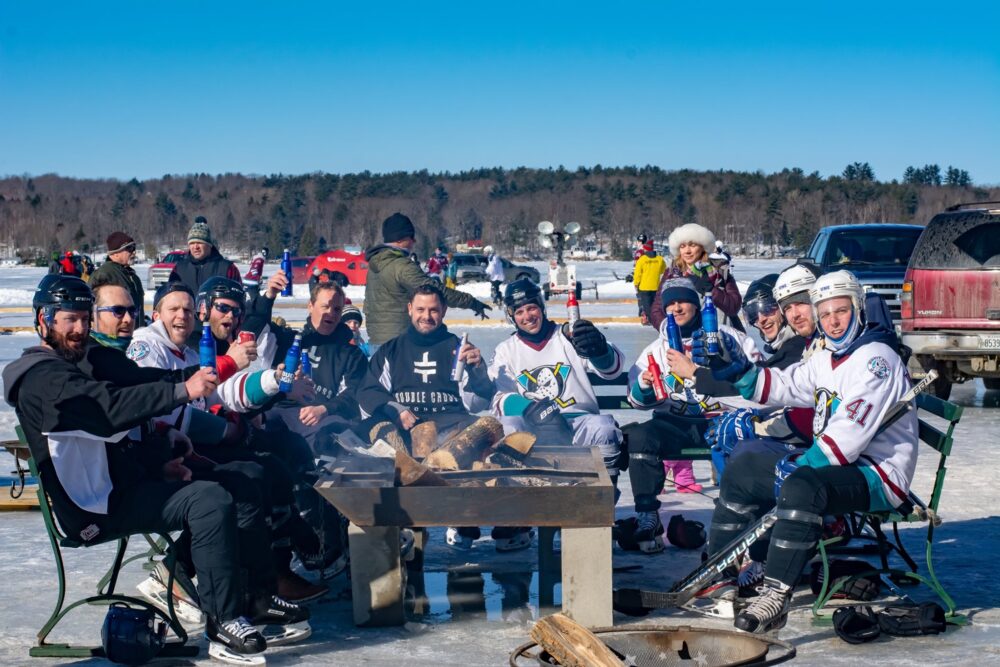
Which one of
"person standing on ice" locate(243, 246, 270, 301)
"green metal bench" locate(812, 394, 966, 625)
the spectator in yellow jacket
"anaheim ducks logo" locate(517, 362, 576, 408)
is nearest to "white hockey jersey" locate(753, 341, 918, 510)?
"green metal bench" locate(812, 394, 966, 625)

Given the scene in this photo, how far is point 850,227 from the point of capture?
14578 mm

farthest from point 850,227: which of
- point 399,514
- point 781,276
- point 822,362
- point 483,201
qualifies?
point 483,201

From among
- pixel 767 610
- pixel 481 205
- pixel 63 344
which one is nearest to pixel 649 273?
pixel 767 610

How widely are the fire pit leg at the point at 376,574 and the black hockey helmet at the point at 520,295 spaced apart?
1995 millimetres

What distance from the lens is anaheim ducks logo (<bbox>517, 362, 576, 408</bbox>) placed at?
6.37 metres

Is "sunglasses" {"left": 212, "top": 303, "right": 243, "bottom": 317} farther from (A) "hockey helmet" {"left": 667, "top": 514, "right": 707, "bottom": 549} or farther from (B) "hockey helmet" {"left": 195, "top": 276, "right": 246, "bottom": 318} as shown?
(A) "hockey helmet" {"left": 667, "top": 514, "right": 707, "bottom": 549}

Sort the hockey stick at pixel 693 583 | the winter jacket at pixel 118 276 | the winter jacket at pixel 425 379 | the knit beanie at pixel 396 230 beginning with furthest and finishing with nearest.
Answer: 1. the winter jacket at pixel 118 276
2. the knit beanie at pixel 396 230
3. the winter jacket at pixel 425 379
4. the hockey stick at pixel 693 583

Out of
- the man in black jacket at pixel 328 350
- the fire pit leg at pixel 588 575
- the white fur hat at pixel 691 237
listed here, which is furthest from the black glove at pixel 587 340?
the white fur hat at pixel 691 237

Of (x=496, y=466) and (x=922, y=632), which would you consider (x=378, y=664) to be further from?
(x=922, y=632)

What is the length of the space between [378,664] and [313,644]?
1.27ft

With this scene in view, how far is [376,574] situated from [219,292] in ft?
5.63

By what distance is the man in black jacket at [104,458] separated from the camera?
4.05m

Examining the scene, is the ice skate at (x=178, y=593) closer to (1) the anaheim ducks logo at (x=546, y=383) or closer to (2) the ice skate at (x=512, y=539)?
(2) the ice skate at (x=512, y=539)

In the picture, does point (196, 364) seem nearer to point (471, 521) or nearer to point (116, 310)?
point (116, 310)
